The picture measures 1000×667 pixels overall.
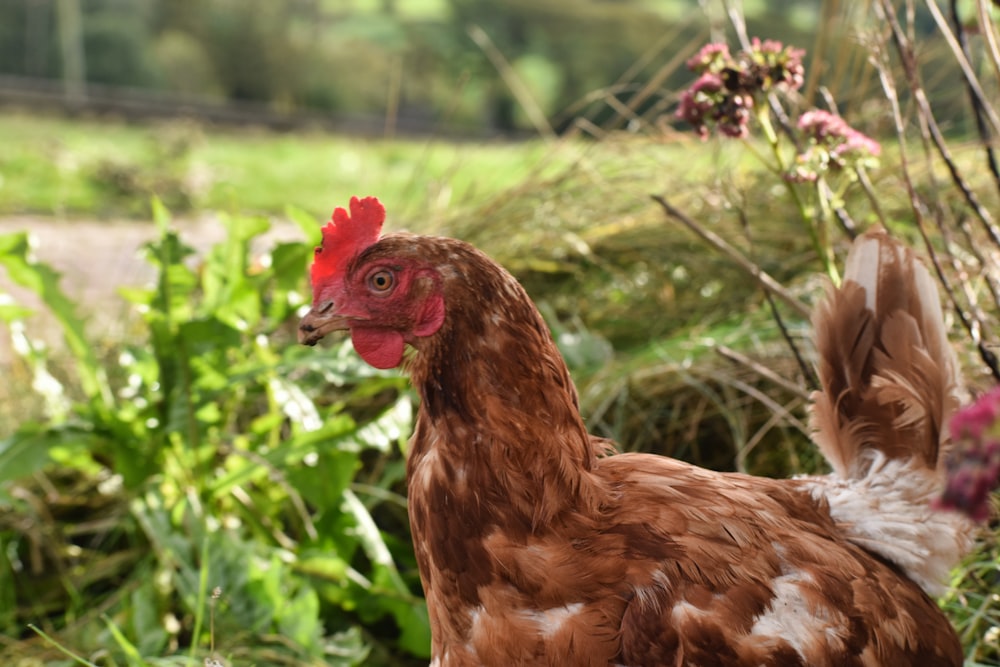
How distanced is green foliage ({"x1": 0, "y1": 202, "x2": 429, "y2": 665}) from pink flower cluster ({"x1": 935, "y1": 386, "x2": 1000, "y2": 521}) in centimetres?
173

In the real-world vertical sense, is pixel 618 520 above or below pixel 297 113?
above

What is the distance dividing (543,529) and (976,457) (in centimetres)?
85

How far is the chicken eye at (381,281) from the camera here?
1.37m

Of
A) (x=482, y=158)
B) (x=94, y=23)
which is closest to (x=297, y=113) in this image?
(x=94, y=23)

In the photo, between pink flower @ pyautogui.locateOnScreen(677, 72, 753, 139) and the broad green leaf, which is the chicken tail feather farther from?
the broad green leaf

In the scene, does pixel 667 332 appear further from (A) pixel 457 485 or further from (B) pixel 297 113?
(B) pixel 297 113

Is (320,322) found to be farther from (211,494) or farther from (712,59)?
(211,494)

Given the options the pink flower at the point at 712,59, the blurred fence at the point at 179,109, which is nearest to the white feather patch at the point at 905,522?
the pink flower at the point at 712,59

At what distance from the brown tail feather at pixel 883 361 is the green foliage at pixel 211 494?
1.00m

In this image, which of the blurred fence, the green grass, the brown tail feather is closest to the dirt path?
the green grass

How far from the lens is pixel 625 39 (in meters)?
11.9

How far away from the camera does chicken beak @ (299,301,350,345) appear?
1.37m

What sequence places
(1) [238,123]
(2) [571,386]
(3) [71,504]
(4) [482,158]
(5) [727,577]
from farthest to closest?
(1) [238,123], (4) [482,158], (3) [71,504], (2) [571,386], (5) [727,577]

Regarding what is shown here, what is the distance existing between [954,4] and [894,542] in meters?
1.04
